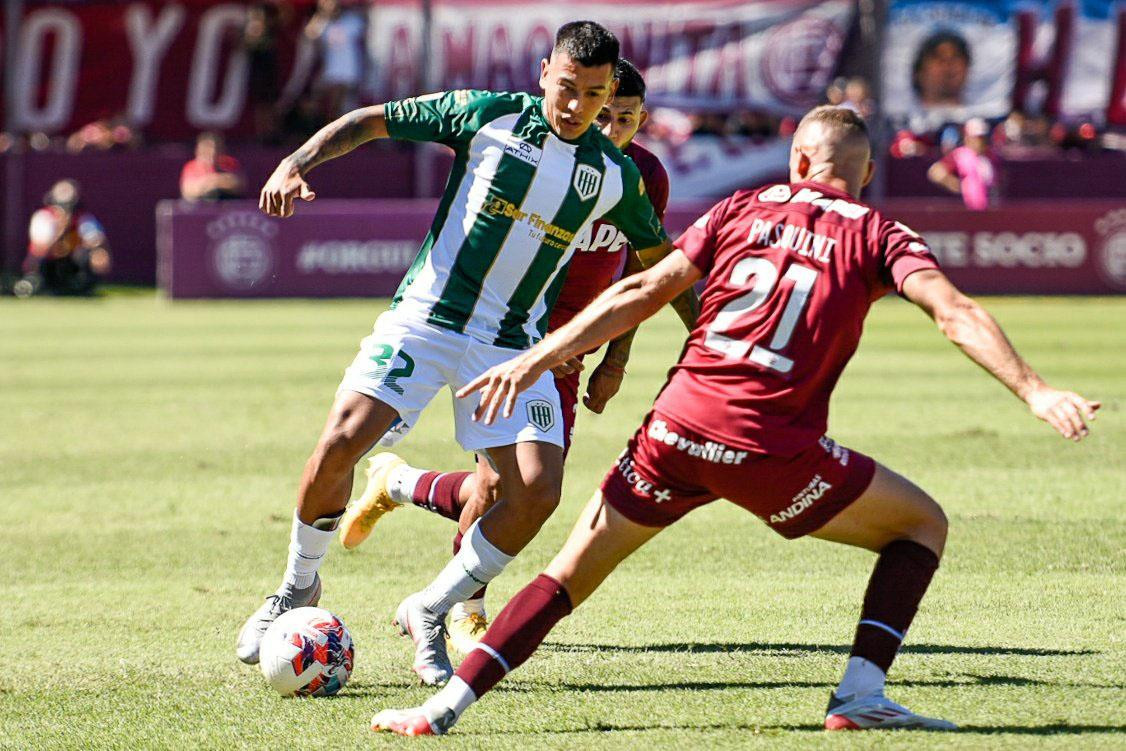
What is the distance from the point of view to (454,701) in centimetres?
501

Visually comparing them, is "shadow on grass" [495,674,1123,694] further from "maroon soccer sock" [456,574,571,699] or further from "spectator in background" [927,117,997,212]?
"spectator in background" [927,117,997,212]

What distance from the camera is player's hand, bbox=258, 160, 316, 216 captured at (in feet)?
18.7

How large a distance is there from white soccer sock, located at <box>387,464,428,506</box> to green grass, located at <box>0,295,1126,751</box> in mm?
479

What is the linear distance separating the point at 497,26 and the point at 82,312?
8773 mm

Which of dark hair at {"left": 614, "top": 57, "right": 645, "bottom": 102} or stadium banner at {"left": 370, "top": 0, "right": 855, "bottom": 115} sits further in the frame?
stadium banner at {"left": 370, "top": 0, "right": 855, "bottom": 115}

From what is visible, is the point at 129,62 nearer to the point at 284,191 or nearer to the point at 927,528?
the point at 284,191

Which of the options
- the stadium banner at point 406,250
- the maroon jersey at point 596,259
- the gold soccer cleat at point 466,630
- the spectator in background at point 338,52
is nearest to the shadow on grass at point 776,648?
the gold soccer cleat at point 466,630

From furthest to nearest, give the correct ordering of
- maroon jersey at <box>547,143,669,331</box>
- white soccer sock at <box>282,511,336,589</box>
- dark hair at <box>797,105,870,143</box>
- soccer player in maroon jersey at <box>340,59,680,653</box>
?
1. maroon jersey at <box>547,143,669,331</box>
2. soccer player in maroon jersey at <box>340,59,680,653</box>
3. white soccer sock at <box>282,511,336,589</box>
4. dark hair at <box>797,105,870,143</box>

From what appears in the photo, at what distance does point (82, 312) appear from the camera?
2242cm

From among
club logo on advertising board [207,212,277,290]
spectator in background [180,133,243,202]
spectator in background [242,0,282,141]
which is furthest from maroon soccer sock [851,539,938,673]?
spectator in background [242,0,282,141]

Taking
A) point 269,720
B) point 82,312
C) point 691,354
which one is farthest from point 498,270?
point 82,312

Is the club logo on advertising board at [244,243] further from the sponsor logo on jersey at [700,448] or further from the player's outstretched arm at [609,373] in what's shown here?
the sponsor logo on jersey at [700,448]

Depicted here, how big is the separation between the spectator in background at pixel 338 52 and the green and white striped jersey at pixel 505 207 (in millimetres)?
20594

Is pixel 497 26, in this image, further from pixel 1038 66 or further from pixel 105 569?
pixel 105 569
